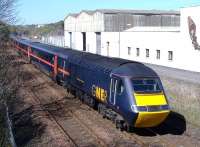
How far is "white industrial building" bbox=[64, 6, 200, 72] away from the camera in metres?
40.3

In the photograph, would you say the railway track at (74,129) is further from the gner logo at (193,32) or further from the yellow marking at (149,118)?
the gner logo at (193,32)

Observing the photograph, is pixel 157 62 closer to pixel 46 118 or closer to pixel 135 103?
pixel 46 118

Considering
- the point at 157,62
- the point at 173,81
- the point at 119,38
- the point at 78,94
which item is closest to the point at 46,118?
the point at 78,94

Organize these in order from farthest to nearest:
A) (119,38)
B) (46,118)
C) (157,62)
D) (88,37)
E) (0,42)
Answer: (88,37) < (119,38) < (157,62) < (46,118) < (0,42)

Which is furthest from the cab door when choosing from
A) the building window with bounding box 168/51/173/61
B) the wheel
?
the building window with bounding box 168/51/173/61

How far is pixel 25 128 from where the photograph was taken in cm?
2066

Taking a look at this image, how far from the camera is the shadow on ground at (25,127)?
61.5ft

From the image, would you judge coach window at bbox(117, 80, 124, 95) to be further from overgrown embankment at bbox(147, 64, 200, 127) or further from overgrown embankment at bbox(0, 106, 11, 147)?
overgrown embankment at bbox(0, 106, 11, 147)

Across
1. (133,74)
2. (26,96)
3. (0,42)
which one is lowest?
(26,96)

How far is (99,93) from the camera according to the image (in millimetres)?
21766

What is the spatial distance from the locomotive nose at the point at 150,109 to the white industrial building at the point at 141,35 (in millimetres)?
21718

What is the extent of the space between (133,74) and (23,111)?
29.0ft

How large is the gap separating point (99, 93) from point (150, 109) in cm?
463

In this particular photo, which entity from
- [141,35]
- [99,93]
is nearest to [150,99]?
[99,93]
